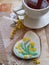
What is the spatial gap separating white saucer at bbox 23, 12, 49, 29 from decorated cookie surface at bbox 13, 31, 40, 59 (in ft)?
0.15

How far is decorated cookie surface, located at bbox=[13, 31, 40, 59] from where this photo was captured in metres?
0.60

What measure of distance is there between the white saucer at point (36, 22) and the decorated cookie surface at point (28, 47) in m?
0.05

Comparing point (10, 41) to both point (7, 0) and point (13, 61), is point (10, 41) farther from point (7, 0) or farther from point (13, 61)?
point (7, 0)

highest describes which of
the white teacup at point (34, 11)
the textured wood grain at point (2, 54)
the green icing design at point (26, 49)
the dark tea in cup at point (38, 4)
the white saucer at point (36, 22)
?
the dark tea in cup at point (38, 4)

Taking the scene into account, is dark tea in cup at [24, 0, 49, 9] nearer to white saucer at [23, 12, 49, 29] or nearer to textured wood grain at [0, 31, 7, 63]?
white saucer at [23, 12, 49, 29]

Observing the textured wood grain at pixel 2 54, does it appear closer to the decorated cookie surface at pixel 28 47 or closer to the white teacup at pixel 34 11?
the decorated cookie surface at pixel 28 47

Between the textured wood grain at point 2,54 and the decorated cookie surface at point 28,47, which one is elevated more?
the decorated cookie surface at point 28,47

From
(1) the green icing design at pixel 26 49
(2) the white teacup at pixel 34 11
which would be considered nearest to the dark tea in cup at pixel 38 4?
(2) the white teacup at pixel 34 11

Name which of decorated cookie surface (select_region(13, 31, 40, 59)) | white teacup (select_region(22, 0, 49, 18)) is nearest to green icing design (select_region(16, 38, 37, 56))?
decorated cookie surface (select_region(13, 31, 40, 59))

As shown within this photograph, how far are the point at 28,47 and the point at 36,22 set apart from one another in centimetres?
12

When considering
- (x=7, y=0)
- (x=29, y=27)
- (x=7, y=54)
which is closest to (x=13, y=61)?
(x=7, y=54)

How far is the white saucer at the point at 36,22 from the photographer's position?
0.68m

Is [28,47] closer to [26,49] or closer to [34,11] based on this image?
[26,49]

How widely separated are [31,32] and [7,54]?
12 centimetres
